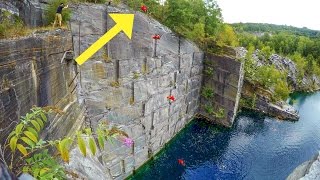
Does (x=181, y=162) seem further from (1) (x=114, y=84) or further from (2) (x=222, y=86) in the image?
(2) (x=222, y=86)

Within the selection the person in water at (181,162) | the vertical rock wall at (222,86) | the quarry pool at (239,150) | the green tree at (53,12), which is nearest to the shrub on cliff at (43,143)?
the green tree at (53,12)

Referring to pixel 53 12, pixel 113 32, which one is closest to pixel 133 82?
pixel 113 32

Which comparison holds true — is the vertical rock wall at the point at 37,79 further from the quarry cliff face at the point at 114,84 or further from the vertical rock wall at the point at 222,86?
the vertical rock wall at the point at 222,86

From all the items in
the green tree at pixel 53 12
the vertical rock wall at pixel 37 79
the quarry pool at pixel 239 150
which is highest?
the green tree at pixel 53 12

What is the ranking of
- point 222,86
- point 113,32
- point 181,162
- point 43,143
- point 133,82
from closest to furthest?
point 43,143 → point 113,32 → point 133,82 → point 181,162 → point 222,86

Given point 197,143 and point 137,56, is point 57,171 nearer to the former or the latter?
point 137,56

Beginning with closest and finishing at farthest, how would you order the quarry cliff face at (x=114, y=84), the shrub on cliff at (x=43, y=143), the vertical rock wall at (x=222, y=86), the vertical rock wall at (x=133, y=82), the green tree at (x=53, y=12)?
the shrub on cliff at (x=43, y=143)
the quarry cliff face at (x=114, y=84)
the green tree at (x=53, y=12)
the vertical rock wall at (x=133, y=82)
the vertical rock wall at (x=222, y=86)
